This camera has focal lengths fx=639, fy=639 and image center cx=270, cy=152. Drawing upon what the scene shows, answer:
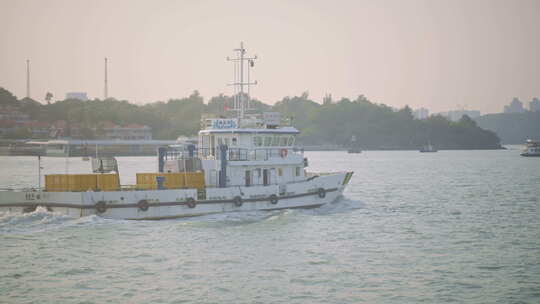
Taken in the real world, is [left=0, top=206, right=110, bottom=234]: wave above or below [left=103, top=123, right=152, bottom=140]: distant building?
below

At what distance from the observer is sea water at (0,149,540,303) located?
19453 mm

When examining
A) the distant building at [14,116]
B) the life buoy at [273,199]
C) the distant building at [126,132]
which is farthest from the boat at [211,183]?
the distant building at [14,116]

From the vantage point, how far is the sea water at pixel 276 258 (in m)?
19.5

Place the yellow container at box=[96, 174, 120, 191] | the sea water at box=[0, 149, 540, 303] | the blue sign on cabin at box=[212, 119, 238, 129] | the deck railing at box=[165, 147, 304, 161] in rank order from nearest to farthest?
1. the sea water at box=[0, 149, 540, 303]
2. the yellow container at box=[96, 174, 120, 191]
3. the deck railing at box=[165, 147, 304, 161]
4. the blue sign on cabin at box=[212, 119, 238, 129]

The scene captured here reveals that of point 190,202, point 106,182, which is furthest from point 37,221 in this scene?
point 190,202

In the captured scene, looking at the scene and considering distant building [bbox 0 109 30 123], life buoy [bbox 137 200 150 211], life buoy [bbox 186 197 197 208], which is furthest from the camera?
distant building [bbox 0 109 30 123]

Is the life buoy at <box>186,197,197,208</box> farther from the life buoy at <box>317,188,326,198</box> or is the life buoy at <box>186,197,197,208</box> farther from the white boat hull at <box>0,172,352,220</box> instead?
the life buoy at <box>317,188,326,198</box>

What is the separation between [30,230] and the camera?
89.6 ft

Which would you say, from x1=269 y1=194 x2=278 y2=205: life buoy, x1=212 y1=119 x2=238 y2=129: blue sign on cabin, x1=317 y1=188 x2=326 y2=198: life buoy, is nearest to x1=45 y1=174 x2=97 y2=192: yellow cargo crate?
x1=212 y1=119 x2=238 y2=129: blue sign on cabin

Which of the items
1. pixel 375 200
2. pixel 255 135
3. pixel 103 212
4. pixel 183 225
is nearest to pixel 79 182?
pixel 103 212

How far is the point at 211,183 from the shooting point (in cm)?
3269

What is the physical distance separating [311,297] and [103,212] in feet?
42.8

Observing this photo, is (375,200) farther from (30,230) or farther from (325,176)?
(30,230)

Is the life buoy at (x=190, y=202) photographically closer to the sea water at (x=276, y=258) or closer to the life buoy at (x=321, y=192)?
the sea water at (x=276, y=258)
